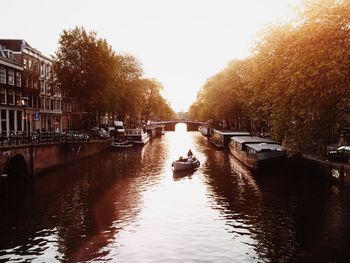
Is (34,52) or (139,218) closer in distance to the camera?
(139,218)

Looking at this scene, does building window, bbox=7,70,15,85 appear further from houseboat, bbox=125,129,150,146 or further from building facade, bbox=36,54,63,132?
houseboat, bbox=125,129,150,146

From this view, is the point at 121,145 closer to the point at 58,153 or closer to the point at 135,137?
the point at 135,137

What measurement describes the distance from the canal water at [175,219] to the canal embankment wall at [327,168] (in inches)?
42.6

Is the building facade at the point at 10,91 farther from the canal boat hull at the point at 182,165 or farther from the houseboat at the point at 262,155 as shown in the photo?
the houseboat at the point at 262,155

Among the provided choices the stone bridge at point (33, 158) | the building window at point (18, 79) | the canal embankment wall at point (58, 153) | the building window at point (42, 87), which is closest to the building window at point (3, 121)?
the building window at point (18, 79)

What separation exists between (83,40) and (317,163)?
132ft

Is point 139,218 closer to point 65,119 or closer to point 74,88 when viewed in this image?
point 74,88

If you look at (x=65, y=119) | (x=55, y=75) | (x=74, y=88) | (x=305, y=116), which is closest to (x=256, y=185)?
(x=305, y=116)

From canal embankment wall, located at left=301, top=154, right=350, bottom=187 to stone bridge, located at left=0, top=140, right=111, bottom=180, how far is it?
1067 inches

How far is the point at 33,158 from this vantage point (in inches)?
1481

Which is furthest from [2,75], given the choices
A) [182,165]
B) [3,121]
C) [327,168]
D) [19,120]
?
[327,168]

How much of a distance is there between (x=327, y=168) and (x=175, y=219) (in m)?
18.5

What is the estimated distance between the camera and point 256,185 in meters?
35.8

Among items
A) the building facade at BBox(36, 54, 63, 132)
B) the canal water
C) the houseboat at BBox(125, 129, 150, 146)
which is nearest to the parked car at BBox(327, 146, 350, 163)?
the canal water
